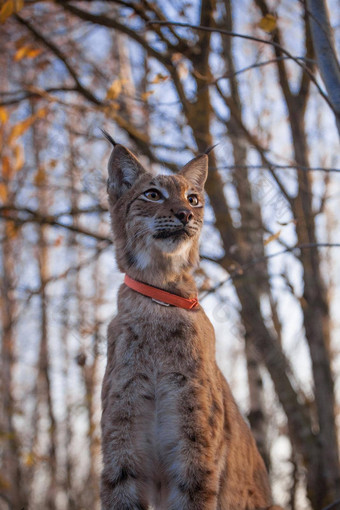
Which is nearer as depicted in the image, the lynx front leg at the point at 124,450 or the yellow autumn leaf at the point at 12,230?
the lynx front leg at the point at 124,450

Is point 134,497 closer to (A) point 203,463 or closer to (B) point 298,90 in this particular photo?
(A) point 203,463

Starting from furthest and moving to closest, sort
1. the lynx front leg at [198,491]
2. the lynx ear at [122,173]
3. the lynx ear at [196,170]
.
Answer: the lynx ear at [196,170] → the lynx ear at [122,173] → the lynx front leg at [198,491]

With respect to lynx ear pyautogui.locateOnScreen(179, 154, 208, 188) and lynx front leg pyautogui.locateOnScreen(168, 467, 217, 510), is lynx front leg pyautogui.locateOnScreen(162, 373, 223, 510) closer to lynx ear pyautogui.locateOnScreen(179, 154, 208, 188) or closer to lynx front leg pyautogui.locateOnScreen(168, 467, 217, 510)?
lynx front leg pyautogui.locateOnScreen(168, 467, 217, 510)

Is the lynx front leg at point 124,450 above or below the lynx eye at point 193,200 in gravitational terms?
below

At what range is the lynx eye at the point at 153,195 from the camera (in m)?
3.84

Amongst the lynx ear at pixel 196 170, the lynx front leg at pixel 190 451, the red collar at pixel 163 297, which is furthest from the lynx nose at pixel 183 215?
the lynx front leg at pixel 190 451

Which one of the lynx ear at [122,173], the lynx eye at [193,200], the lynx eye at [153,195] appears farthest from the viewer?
the lynx ear at [122,173]

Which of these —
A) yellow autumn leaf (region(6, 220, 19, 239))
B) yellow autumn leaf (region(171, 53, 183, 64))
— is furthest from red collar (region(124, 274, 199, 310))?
yellow autumn leaf (region(171, 53, 183, 64))

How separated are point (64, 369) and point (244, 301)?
13482mm

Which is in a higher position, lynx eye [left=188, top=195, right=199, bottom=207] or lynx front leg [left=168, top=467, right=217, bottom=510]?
lynx eye [left=188, top=195, right=199, bottom=207]

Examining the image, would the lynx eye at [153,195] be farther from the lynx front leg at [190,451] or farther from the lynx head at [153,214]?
→ the lynx front leg at [190,451]

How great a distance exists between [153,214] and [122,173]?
0.57 meters

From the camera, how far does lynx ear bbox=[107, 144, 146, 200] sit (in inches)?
160

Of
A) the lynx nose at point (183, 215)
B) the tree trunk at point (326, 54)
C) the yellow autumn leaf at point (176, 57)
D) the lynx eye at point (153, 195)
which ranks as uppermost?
the yellow autumn leaf at point (176, 57)
